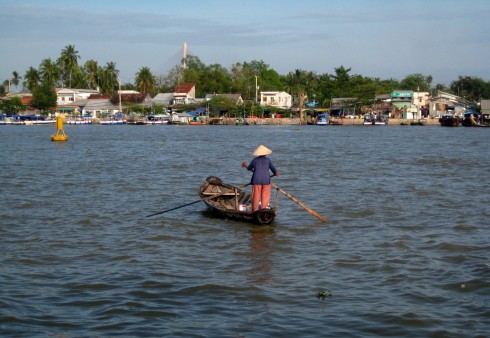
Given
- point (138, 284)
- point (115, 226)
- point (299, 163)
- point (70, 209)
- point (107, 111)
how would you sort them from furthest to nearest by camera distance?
point (107, 111) → point (299, 163) → point (70, 209) → point (115, 226) → point (138, 284)

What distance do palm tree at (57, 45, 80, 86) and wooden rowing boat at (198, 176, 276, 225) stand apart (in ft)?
340

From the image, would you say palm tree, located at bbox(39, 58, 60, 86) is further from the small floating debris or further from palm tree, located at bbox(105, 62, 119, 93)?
the small floating debris

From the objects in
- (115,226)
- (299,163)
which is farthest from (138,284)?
(299,163)

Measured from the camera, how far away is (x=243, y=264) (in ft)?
35.1

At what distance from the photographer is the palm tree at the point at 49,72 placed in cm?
11006

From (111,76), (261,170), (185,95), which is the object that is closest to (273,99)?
(185,95)

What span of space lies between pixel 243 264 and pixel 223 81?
101 m

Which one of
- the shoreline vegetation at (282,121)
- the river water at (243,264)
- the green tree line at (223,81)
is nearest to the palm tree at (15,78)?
the green tree line at (223,81)

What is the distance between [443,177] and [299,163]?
8.45 m

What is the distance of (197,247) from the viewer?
11.9 m

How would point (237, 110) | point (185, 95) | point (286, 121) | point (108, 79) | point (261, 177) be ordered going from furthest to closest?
point (108, 79)
point (185, 95)
point (237, 110)
point (286, 121)
point (261, 177)

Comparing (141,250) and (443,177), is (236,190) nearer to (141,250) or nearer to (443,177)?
(141,250)

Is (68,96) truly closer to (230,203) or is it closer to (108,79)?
(108,79)

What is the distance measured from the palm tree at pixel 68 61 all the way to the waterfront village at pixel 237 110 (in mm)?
11809
